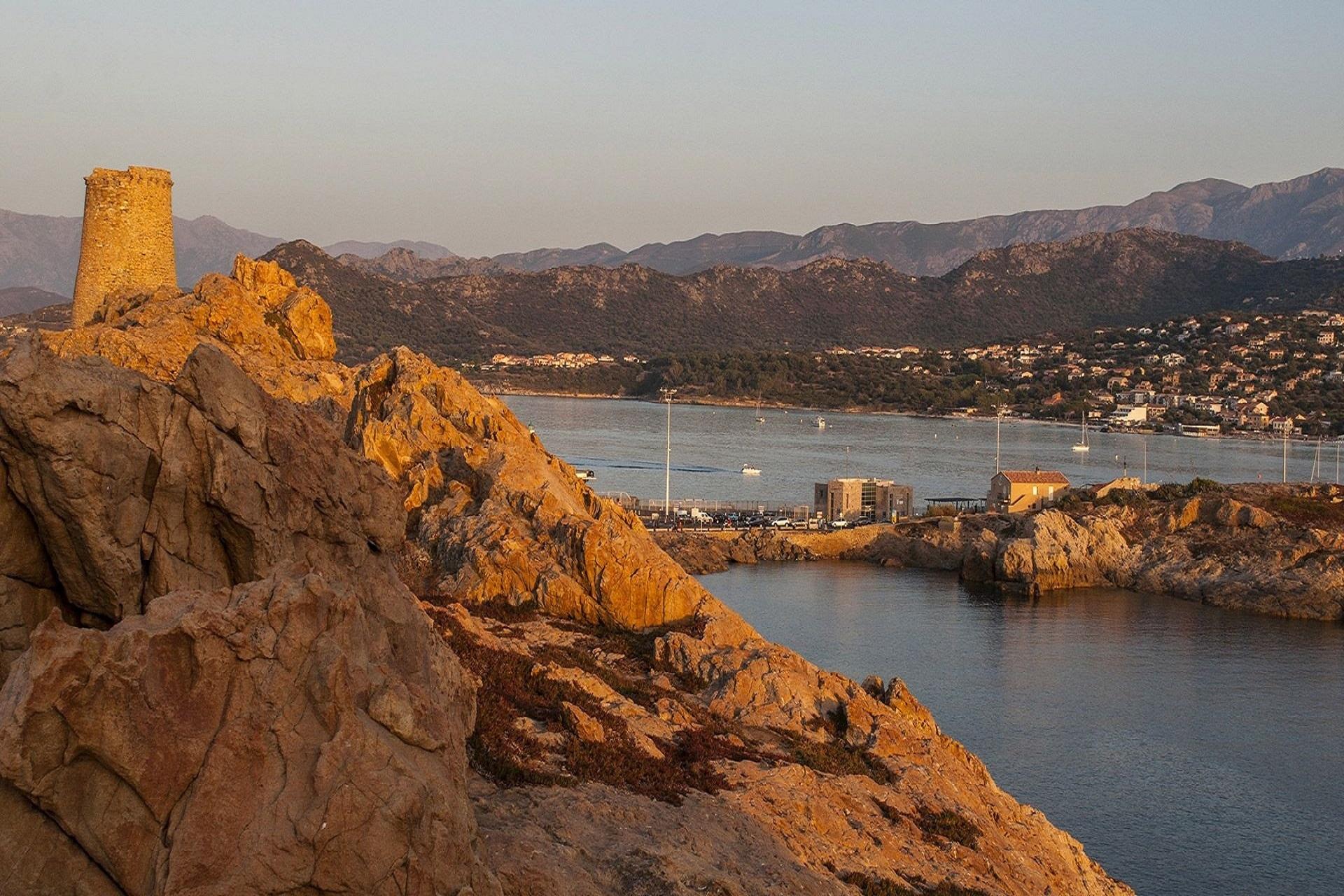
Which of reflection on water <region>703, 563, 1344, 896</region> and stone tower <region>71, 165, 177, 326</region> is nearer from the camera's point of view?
stone tower <region>71, 165, 177, 326</region>

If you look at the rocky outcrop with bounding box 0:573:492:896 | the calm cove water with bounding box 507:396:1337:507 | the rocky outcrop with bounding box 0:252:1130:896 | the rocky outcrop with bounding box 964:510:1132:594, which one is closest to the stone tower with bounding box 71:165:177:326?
the rocky outcrop with bounding box 0:252:1130:896

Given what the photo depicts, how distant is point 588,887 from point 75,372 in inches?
140

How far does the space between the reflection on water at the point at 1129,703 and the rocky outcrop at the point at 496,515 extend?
7.79m

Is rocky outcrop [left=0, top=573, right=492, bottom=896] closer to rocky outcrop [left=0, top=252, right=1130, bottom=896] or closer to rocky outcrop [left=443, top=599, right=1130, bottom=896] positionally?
rocky outcrop [left=0, top=252, right=1130, bottom=896]

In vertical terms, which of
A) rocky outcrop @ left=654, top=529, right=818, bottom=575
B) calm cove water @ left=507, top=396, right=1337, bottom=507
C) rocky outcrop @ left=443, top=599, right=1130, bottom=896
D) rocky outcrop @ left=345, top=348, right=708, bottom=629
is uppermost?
rocky outcrop @ left=345, top=348, right=708, bottom=629

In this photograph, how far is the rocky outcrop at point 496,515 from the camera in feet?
49.2

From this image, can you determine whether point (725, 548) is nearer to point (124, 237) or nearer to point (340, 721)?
point (124, 237)

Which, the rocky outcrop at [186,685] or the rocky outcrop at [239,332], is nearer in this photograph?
the rocky outcrop at [186,685]

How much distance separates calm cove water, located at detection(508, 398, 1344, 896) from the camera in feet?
64.4

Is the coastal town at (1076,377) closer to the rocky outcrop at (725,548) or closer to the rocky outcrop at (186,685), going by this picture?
the rocky outcrop at (725,548)

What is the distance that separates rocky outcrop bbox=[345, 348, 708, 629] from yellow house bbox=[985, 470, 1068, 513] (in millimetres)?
36674

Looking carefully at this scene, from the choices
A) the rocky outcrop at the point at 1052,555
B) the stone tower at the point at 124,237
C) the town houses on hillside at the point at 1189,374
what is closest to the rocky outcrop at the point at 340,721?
the stone tower at the point at 124,237

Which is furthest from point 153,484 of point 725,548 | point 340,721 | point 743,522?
point 743,522

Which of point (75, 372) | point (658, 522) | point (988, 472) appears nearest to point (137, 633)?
point (75, 372)
